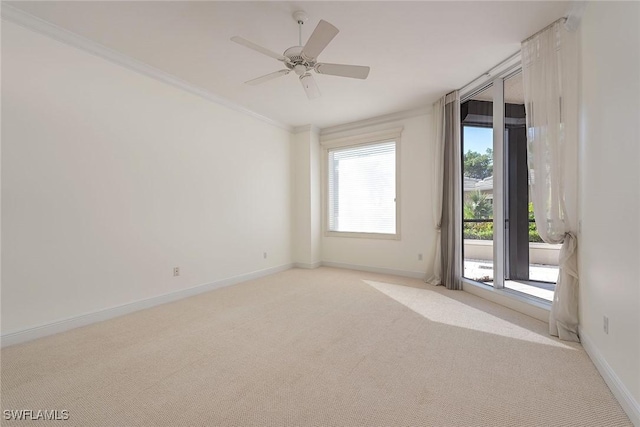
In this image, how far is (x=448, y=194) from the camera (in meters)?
4.41

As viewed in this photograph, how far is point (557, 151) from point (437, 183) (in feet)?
6.15

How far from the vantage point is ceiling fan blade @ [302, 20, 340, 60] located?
2043mm

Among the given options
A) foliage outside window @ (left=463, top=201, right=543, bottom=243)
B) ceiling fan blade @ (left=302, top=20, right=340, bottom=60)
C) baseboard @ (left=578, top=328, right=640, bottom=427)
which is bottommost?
baseboard @ (left=578, top=328, right=640, bottom=427)

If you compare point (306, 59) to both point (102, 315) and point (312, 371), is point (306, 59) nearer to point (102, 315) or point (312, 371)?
point (312, 371)

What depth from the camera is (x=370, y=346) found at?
2.49 meters

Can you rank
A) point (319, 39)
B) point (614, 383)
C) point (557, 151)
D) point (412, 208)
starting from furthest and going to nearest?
point (412, 208), point (557, 151), point (319, 39), point (614, 383)

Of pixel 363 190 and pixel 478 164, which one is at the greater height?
pixel 478 164

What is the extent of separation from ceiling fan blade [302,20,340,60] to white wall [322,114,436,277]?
9.77ft

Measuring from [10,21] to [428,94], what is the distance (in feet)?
15.2

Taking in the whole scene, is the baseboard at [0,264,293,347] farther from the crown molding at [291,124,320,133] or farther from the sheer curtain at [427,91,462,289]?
the sheer curtain at [427,91,462,289]

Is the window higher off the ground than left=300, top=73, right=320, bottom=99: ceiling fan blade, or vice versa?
left=300, top=73, right=320, bottom=99: ceiling fan blade

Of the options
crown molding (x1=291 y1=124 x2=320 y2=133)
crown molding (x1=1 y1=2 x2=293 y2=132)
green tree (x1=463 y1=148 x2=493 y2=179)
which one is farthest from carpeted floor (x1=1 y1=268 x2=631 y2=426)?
crown molding (x1=291 y1=124 x2=320 y2=133)

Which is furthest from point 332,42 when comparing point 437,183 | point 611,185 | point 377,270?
point 377,270

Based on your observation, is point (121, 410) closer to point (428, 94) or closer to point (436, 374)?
point (436, 374)
